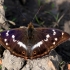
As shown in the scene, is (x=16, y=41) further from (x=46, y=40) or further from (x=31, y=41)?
(x=46, y=40)

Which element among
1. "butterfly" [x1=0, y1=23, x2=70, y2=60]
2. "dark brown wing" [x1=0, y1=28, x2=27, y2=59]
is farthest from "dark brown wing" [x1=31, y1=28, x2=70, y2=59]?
"dark brown wing" [x1=0, y1=28, x2=27, y2=59]

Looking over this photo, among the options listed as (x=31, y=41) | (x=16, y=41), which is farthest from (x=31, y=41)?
(x=16, y=41)

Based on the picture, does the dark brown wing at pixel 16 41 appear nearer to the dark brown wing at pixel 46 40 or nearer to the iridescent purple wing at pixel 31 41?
the iridescent purple wing at pixel 31 41

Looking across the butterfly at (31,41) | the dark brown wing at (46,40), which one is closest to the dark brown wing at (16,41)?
the butterfly at (31,41)

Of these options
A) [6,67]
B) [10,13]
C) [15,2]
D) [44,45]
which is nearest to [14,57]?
[6,67]

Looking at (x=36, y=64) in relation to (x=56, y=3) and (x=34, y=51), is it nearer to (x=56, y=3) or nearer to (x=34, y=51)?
(x=34, y=51)

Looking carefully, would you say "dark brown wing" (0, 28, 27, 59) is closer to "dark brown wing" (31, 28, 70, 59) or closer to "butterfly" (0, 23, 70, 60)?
"butterfly" (0, 23, 70, 60)
